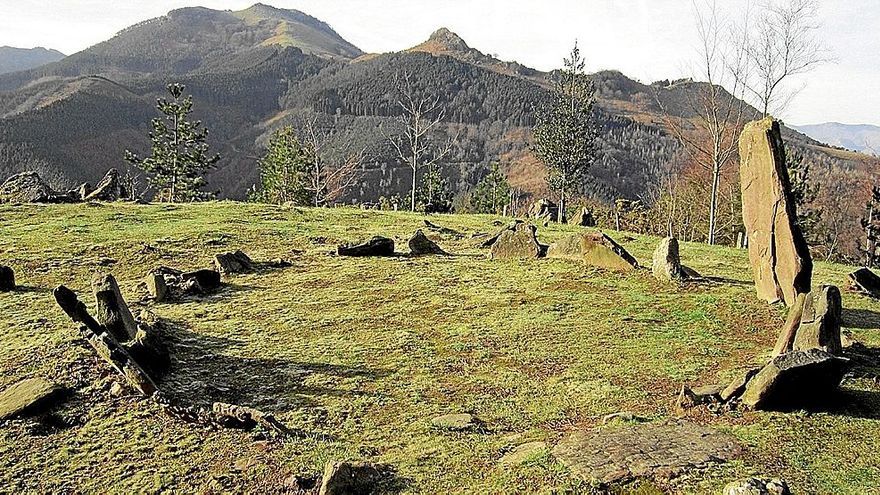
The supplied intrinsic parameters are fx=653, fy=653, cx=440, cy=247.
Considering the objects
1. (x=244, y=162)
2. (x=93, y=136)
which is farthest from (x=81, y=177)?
(x=244, y=162)

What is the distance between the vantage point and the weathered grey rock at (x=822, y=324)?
734cm

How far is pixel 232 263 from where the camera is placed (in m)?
13.5

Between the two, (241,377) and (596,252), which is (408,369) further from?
(596,252)

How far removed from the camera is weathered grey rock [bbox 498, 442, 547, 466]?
5.52m

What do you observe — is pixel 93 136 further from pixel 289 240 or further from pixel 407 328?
pixel 407 328

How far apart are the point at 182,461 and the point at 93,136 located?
131771 millimetres

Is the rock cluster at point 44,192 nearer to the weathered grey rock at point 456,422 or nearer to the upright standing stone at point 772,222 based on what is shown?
the weathered grey rock at point 456,422

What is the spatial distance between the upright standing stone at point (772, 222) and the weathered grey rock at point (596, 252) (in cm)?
249

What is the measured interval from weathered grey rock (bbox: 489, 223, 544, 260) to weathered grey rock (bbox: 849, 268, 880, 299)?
6.22 metres

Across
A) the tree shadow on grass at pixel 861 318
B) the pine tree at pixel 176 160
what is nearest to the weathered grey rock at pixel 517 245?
the tree shadow on grass at pixel 861 318

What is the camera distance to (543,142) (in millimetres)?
37688

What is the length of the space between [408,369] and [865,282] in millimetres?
10168

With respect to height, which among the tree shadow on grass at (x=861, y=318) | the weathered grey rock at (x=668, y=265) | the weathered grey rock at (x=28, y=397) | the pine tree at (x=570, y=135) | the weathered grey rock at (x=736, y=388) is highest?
the pine tree at (x=570, y=135)

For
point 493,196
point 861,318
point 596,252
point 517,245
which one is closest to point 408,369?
point 596,252
